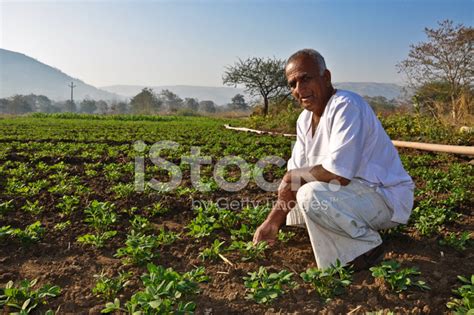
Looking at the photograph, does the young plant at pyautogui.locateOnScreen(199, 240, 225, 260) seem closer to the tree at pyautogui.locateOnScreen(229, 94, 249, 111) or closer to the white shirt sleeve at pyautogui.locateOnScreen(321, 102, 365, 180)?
the white shirt sleeve at pyautogui.locateOnScreen(321, 102, 365, 180)

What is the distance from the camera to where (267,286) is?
2.38 m

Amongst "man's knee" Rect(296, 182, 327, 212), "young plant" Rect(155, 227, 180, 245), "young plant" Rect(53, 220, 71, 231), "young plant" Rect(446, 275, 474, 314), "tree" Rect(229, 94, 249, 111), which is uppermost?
"tree" Rect(229, 94, 249, 111)

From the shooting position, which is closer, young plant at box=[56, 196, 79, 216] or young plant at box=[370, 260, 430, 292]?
young plant at box=[370, 260, 430, 292]

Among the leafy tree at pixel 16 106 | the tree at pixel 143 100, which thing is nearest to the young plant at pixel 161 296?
the tree at pixel 143 100

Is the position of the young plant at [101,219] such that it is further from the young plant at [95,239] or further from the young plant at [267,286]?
the young plant at [267,286]

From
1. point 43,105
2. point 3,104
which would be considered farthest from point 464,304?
point 43,105

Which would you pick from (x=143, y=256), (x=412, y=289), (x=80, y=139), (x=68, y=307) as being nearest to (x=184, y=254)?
(x=143, y=256)

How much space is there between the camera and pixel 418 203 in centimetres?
442

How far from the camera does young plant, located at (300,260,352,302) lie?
2.42m

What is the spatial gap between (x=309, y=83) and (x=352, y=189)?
815 mm

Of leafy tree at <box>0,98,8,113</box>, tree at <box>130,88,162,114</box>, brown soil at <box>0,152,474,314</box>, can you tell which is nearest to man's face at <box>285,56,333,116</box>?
brown soil at <box>0,152,474,314</box>

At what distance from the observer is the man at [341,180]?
2.68 meters

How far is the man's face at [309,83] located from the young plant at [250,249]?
110 cm

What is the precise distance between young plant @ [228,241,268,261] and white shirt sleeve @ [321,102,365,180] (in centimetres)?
74
